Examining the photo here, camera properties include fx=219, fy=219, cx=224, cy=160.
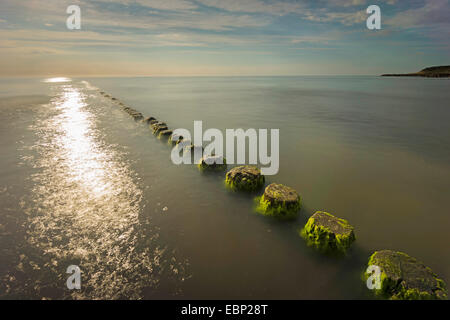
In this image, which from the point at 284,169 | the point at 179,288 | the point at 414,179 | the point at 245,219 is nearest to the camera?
the point at 179,288

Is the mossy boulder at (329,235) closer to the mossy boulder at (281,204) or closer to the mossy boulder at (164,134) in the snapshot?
the mossy boulder at (281,204)

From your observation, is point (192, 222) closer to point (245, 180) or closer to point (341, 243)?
point (245, 180)

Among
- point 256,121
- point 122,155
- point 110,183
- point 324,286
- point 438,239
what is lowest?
point 324,286

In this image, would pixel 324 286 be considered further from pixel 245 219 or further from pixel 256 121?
pixel 256 121

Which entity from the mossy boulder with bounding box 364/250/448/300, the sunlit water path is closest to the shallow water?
the sunlit water path

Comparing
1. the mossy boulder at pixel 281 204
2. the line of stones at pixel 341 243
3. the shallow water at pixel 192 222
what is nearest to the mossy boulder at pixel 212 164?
the shallow water at pixel 192 222

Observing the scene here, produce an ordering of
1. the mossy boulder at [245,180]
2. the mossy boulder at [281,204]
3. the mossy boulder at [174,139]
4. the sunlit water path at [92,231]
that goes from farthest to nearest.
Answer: the mossy boulder at [174,139] → the mossy boulder at [245,180] → the mossy boulder at [281,204] → the sunlit water path at [92,231]

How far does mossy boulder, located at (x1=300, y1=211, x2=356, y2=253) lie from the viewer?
4.39 metres

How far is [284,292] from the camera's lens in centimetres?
384

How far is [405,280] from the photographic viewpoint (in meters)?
3.41

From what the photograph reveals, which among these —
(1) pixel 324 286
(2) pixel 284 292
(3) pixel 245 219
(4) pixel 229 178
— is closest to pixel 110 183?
(4) pixel 229 178

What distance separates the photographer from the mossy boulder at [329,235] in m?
4.39

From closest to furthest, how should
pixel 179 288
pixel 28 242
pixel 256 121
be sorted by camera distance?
pixel 179 288 → pixel 28 242 → pixel 256 121
